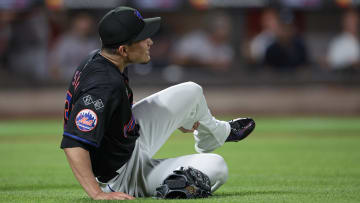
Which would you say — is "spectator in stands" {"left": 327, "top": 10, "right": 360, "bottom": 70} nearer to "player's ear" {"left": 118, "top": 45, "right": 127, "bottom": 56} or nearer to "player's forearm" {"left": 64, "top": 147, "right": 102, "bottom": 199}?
"player's ear" {"left": 118, "top": 45, "right": 127, "bottom": 56}

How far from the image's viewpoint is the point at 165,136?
4750mm

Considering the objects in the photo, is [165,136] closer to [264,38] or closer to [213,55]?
[264,38]

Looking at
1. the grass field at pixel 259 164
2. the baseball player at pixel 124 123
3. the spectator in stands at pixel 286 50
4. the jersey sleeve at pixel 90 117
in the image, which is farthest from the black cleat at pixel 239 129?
the spectator in stands at pixel 286 50

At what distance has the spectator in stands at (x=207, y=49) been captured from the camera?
1487 cm

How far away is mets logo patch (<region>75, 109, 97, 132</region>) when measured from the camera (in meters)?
3.90

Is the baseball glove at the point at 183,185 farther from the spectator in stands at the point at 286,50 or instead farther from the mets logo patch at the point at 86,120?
the spectator in stands at the point at 286,50

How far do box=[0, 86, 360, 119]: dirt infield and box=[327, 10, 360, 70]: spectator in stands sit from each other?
566mm

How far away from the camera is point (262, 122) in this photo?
1345 cm

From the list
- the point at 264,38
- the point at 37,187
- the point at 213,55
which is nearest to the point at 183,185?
the point at 37,187

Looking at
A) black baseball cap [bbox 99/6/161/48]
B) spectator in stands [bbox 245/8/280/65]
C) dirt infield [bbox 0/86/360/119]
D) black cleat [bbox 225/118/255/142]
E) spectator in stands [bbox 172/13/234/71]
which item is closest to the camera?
black baseball cap [bbox 99/6/161/48]

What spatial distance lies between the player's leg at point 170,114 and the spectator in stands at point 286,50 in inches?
373

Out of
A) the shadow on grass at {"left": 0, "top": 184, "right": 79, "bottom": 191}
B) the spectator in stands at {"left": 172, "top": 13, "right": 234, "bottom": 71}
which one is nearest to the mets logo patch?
the shadow on grass at {"left": 0, "top": 184, "right": 79, "bottom": 191}

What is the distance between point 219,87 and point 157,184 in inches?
423

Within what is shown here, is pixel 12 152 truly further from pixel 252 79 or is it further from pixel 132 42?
pixel 252 79
